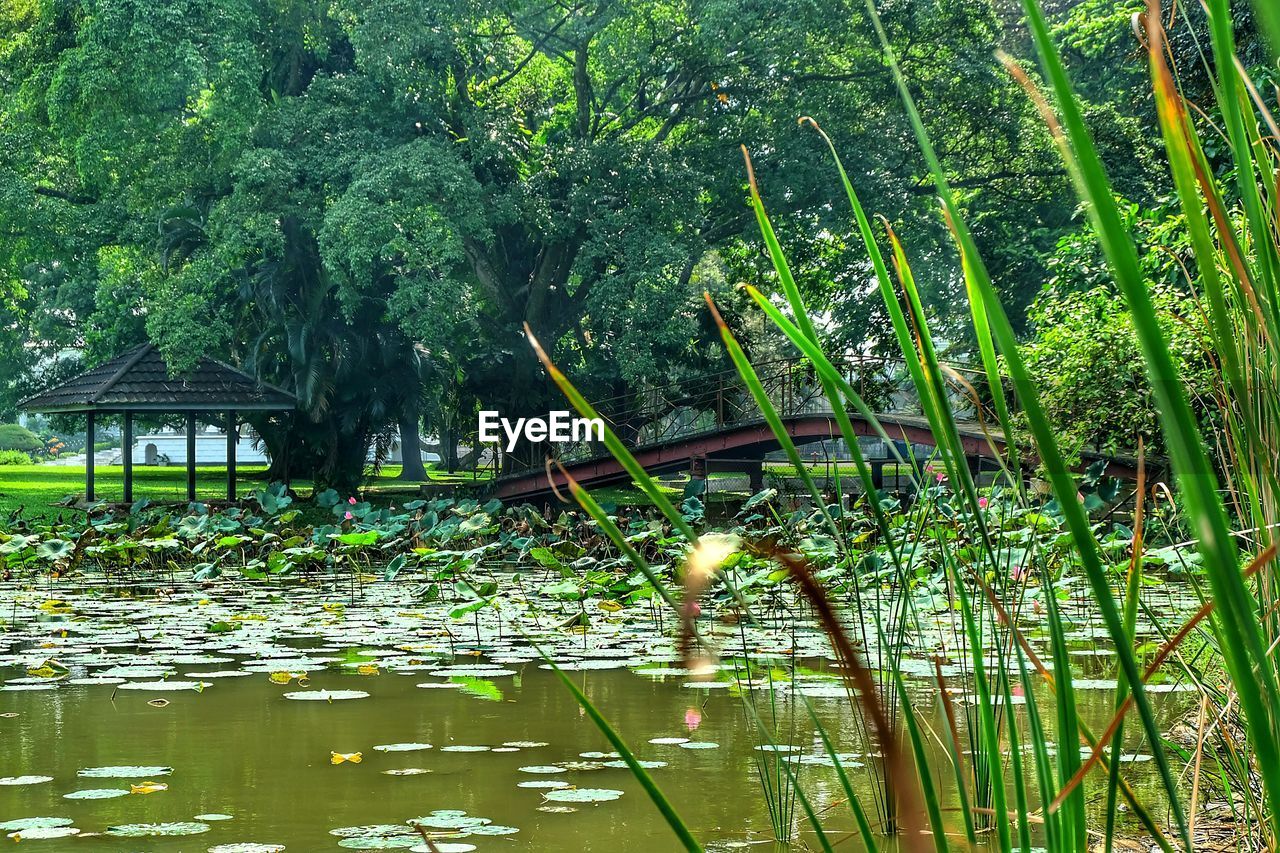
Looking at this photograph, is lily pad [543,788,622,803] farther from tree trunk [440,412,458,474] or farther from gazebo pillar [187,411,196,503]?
tree trunk [440,412,458,474]

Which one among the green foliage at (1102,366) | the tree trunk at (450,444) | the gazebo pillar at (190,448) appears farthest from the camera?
the tree trunk at (450,444)

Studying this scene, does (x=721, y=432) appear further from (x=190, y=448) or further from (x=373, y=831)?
(x=373, y=831)

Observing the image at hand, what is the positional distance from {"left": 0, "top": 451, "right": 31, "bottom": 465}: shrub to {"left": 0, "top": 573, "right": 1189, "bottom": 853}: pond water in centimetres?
3716

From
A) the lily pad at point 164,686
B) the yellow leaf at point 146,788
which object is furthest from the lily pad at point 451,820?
the lily pad at point 164,686

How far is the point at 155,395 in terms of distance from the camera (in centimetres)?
1631

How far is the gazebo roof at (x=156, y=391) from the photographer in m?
16.0

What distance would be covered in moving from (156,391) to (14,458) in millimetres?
28503

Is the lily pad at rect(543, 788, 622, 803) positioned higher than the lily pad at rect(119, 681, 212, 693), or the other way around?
the lily pad at rect(119, 681, 212, 693)

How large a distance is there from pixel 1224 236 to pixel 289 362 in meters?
20.1

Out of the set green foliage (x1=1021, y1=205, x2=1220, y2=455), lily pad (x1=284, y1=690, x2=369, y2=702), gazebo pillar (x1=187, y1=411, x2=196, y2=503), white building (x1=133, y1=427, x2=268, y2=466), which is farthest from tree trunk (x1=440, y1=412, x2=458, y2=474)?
lily pad (x1=284, y1=690, x2=369, y2=702)

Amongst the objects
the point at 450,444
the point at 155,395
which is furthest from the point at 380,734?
the point at 450,444

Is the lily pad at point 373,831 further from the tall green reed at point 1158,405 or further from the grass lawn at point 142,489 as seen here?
the grass lawn at point 142,489

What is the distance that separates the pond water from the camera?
9.93ft

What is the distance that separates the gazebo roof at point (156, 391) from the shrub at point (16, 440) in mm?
31894
